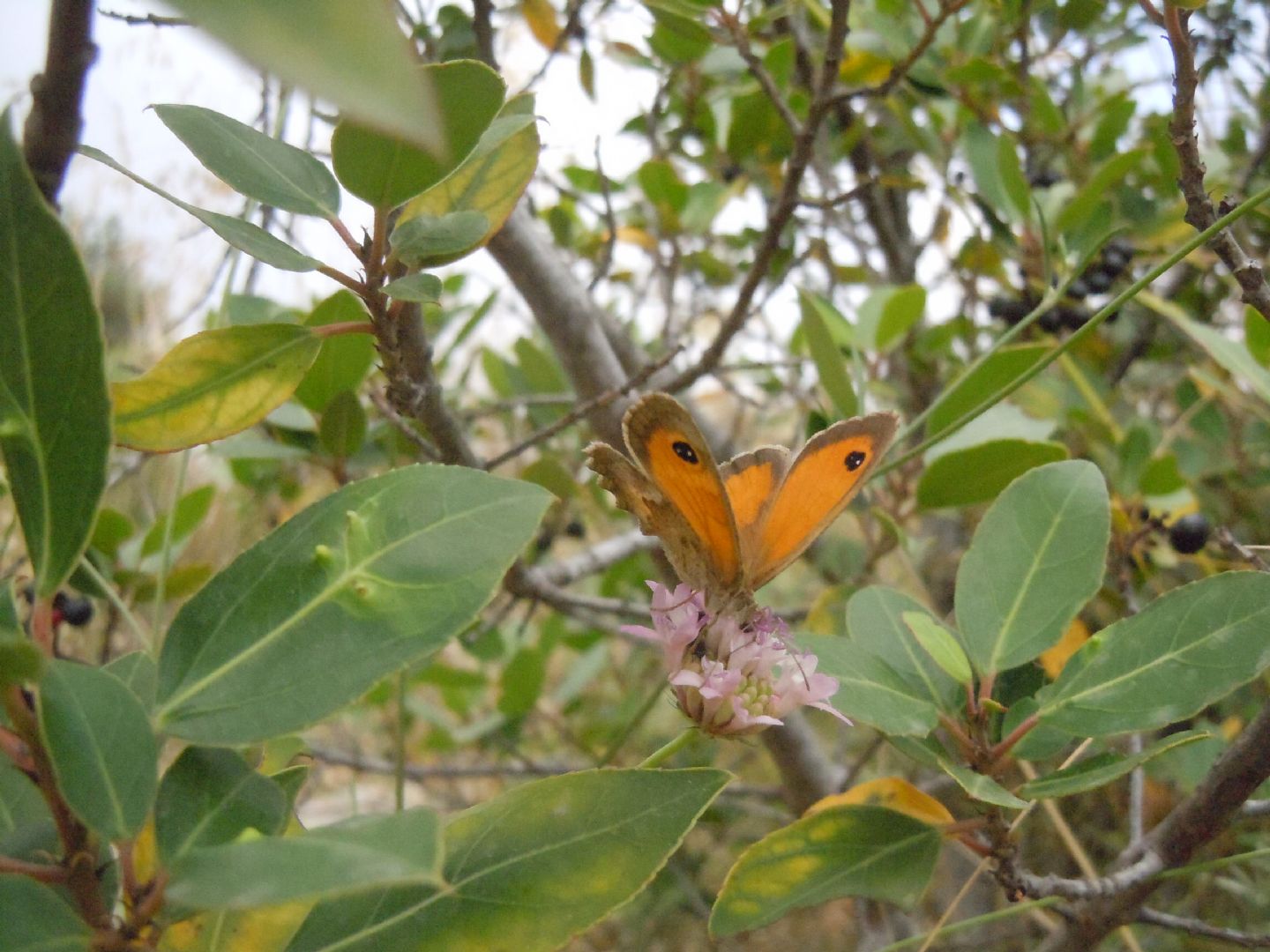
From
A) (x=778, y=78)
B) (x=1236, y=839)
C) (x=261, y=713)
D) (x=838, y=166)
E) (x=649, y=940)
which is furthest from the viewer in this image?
(x=649, y=940)

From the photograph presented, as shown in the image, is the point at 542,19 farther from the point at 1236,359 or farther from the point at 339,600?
the point at 339,600

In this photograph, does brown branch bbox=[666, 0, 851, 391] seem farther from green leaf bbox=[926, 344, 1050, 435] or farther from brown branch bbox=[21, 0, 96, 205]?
brown branch bbox=[21, 0, 96, 205]

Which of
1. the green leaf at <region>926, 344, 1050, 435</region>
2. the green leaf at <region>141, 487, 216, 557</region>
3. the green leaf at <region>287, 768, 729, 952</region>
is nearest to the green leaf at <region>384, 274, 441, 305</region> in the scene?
the green leaf at <region>287, 768, 729, 952</region>

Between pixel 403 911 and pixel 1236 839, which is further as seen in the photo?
pixel 1236 839

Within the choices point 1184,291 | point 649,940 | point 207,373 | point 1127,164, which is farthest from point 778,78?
point 649,940

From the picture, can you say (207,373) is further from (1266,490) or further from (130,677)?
(1266,490)

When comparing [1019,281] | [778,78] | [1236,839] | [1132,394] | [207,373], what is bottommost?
[1236,839]

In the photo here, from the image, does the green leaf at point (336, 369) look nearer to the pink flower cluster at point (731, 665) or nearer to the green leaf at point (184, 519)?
the green leaf at point (184, 519)
